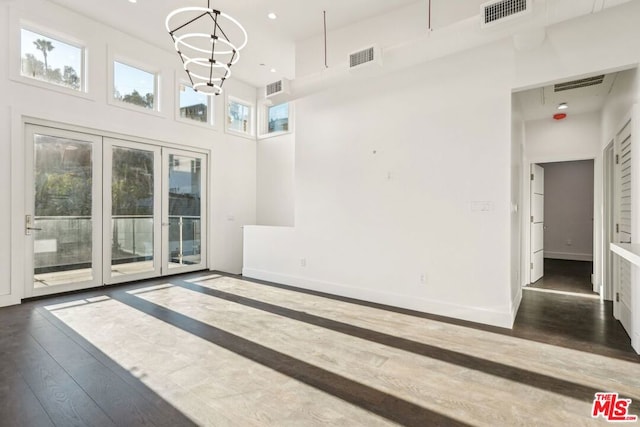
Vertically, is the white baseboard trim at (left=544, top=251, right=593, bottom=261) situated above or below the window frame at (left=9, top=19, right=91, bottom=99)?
below

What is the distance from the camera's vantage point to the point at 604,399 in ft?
7.29

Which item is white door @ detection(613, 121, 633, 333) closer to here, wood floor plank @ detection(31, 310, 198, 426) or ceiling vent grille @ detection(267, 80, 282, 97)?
ceiling vent grille @ detection(267, 80, 282, 97)

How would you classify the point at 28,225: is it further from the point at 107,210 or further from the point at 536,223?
the point at 536,223

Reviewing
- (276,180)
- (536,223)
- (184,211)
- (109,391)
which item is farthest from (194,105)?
(536,223)

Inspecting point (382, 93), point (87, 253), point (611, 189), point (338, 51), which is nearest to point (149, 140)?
point (87, 253)

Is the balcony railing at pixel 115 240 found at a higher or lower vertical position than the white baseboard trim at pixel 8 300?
higher

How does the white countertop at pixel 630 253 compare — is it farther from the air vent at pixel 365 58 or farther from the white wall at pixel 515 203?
the air vent at pixel 365 58

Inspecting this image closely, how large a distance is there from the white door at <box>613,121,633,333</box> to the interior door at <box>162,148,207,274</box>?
6695mm

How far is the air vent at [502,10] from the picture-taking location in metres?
2.91

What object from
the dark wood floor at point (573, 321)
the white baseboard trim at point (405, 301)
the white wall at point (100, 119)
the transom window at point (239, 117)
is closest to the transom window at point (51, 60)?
the white wall at point (100, 119)

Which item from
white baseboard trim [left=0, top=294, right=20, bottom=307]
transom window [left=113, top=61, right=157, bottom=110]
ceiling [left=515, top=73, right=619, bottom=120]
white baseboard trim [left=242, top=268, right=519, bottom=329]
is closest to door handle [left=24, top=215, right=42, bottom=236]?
white baseboard trim [left=0, top=294, right=20, bottom=307]

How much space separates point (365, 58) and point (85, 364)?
14.1 feet

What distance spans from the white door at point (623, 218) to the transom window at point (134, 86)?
6.98m

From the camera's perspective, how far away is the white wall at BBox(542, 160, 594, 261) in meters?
8.73
